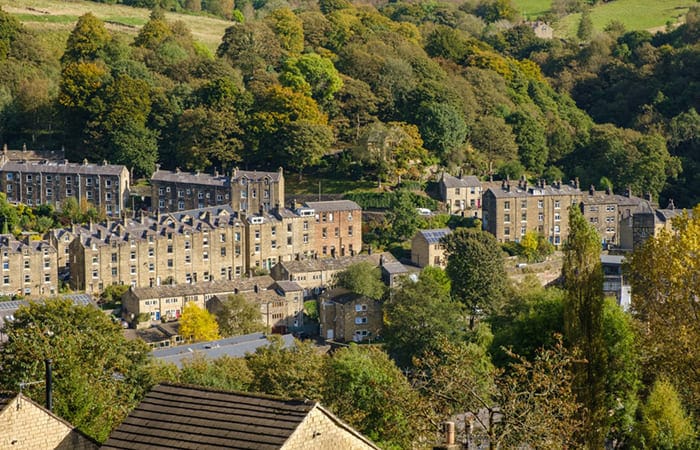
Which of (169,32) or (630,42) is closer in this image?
(169,32)

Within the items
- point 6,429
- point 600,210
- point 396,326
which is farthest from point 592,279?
point 600,210

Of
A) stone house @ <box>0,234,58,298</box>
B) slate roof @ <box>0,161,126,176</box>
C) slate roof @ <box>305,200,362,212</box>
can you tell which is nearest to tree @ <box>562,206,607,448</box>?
stone house @ <box>0,234,58,298</box>

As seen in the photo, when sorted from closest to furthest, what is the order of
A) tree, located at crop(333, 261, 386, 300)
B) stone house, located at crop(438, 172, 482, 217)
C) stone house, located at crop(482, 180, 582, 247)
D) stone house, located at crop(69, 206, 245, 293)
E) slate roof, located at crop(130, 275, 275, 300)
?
1. slate roof, located at crop(130, 275, 275, 300)
2. tree, located at crop(333, 261, 386, 300)
3. stone house, located at crop(69, 206, 245, 293)
4. stone house, located at crop(482, 180, 582, 247)
5. stone house, located at crop(438, 172, 482, 217)

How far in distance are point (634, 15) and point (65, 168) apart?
61579mm

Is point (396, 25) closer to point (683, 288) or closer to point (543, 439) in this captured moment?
point (683, 288)

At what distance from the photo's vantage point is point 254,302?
2318 inches

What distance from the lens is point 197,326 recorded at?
2191 inches

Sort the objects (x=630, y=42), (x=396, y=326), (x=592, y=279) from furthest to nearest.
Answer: (x=630, y=42)
(x=396, y=326)
(x=592, y=279)

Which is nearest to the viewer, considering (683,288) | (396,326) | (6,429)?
(6,429)

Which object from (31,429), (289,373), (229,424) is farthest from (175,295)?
(229,424)

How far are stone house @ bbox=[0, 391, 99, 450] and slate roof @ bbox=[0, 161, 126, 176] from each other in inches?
2025

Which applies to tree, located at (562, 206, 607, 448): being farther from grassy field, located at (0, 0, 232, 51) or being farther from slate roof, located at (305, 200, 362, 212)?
grassy field, located at (0, 0, 232, 51)

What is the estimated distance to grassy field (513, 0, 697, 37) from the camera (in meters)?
114

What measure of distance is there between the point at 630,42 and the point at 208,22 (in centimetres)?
3176
